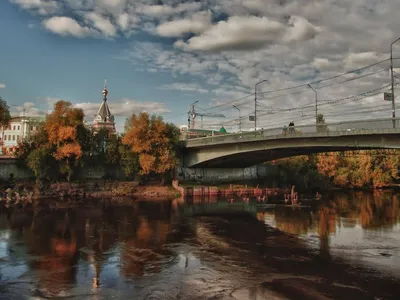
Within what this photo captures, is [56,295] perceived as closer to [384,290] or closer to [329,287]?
[329,287]

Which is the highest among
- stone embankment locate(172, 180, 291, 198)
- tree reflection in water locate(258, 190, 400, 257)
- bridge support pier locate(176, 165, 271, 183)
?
bridge support pier locate(176, 165, 271, 183)

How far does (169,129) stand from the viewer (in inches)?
2670

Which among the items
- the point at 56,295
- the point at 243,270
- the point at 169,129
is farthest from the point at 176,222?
the point at 169,129

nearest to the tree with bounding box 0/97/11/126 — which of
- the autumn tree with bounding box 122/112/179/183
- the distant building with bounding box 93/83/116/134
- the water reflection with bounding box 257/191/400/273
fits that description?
the autumn tree with bounding box 122/112/179/183

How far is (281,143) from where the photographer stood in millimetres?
55125

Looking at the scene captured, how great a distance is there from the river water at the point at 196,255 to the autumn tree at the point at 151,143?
67.9ft

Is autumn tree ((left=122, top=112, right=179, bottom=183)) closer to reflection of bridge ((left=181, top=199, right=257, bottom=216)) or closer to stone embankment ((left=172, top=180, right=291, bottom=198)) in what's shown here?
stone embankment ((left=172, top=180, right=291, bottom=198))

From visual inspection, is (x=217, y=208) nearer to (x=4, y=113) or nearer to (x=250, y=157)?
(x=250, y=157)

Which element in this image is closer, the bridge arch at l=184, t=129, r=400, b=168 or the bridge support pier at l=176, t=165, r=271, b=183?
the bridge arch at l=184, t=129, r=400, b=168

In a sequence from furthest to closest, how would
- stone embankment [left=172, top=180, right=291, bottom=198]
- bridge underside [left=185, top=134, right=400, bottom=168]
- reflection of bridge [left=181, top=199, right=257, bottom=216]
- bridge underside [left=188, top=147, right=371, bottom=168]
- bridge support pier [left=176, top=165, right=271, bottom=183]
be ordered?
bridge support pier [left=176, top=165, right=271, bottom=183] → stone embankment [left=172, top=180, right=291, bottom=198] → bridge underside [left=188, top=147, right=371, bottom=168] → reflection of bridge [left=181, top=199, right=257, bottom=216] → bridge underside [left=185, top=134, right=400, bottom=168]

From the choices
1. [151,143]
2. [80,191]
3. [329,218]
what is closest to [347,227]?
[329,218]

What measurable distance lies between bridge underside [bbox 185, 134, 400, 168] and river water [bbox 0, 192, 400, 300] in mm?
9421

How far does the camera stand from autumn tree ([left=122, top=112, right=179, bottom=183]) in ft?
205

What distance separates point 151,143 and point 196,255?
138ft
